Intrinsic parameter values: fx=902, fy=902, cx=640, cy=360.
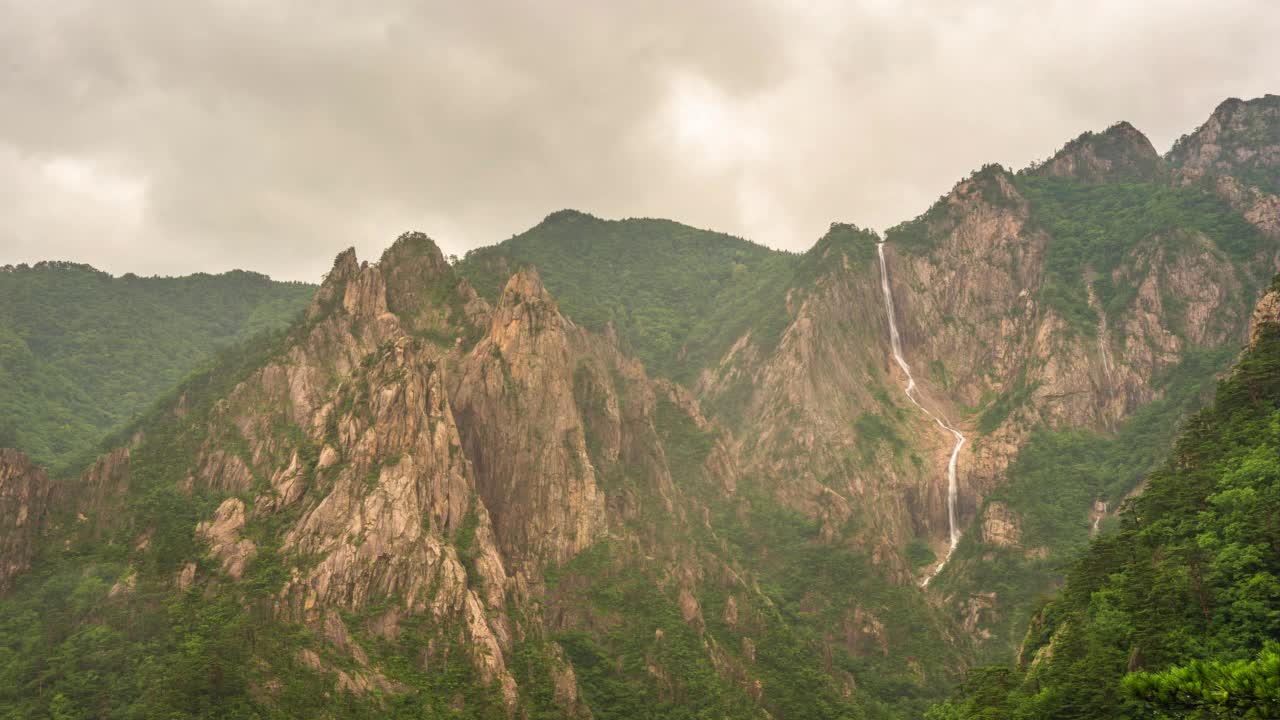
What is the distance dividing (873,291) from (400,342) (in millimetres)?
119412

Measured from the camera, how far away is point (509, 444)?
91.8m

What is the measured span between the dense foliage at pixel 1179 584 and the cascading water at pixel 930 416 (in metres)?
68.1

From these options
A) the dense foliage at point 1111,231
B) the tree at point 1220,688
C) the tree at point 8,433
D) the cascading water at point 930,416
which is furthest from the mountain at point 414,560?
the dense foliage at point 1111,231

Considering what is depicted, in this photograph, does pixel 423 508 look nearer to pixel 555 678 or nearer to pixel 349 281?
pixel 555 678

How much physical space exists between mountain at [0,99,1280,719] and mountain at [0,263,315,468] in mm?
25386

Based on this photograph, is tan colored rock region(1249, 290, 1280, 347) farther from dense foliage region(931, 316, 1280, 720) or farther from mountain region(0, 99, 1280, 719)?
mountain region(0, 99, 1280, 719)

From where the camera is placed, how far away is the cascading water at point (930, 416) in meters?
145

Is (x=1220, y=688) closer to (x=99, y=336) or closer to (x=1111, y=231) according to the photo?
(x=99, y=336)

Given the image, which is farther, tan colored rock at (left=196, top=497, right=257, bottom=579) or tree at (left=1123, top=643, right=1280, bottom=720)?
tan colored rock at (left=196, top=497, right=257, bottom=579)

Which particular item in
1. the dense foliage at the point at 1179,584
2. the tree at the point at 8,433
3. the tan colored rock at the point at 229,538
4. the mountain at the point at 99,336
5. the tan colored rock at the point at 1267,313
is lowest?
the dense foliage at the point at 1179,584

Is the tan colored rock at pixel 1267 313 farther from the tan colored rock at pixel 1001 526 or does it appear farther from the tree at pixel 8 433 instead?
the tree at pixel 8 433

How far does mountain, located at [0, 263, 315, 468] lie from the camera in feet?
378

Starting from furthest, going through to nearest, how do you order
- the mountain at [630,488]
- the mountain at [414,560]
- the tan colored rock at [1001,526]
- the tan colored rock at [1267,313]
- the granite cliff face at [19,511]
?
1. the tan colored rock at [1001,526]
2. the tan colored rock at [1267,313]
3. the granite cliff face at [19,511]
4. the mountain at [630,488]
5. the mountain at [414,560]

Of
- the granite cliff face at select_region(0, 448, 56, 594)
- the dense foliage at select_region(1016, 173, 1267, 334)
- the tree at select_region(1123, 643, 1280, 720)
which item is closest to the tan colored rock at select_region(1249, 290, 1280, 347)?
the tree at select_region(1123, 643, 1280, 720)
